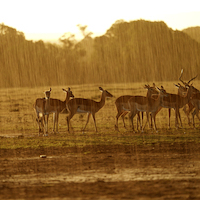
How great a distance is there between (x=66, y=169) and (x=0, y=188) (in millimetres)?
2012

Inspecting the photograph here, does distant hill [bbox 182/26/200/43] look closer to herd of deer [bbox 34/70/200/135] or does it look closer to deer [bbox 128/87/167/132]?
herd of deer [bbox 34/70/200/135]

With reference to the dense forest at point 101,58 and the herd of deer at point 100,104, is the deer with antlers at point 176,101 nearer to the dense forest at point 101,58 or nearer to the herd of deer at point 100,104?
the herd of deer at point 100,104

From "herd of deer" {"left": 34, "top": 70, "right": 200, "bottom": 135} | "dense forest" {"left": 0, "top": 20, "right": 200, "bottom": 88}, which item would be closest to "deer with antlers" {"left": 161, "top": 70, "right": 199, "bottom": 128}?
"herd of deer" {"left": 34, "top": 70, "right": 200, "bottom": 135}

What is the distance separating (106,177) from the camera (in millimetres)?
9867

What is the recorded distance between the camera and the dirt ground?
8.52m

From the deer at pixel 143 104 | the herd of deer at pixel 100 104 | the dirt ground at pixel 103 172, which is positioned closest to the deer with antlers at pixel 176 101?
the herd of deer at pixel 100 104

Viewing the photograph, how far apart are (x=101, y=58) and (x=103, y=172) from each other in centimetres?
9688

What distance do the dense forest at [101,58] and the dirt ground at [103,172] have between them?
76.2 metres

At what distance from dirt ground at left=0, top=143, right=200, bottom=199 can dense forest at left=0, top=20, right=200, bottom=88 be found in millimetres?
76177

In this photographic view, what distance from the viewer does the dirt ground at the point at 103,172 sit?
8.52m

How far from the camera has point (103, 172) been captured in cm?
1044

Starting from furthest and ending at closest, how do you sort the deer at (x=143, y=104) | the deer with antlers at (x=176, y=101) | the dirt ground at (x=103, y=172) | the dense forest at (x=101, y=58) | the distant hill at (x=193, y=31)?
the distant hill at (x=193, y=31)
the dense forest at (x=101, y=58)
the deer with antlers at (x=176, y=101)
the deer at (x=143, y=104)
the dirt ground at (x=103, y=172)

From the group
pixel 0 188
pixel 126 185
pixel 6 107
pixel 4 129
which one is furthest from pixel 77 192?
pixel 6 107

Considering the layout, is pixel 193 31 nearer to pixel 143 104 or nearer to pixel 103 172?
pixel 143 104
